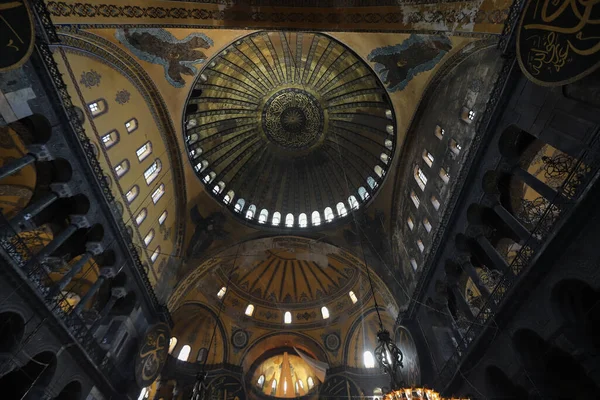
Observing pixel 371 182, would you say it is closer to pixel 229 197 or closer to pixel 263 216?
pixel 263 216

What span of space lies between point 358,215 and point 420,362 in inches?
303

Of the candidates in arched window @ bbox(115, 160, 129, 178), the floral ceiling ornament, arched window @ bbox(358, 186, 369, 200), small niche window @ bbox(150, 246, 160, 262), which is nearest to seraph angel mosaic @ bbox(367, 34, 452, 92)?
arched window @ bbox(358, 186, 369, 200)

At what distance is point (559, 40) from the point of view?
562cm

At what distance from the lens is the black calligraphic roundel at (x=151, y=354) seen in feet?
33.5

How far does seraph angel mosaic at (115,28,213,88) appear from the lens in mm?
10055

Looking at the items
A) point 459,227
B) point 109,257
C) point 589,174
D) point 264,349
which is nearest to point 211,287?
point 264,349

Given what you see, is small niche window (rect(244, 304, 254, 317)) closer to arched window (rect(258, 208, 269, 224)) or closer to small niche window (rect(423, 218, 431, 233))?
arched window (rect(258, 208, 269, 224))

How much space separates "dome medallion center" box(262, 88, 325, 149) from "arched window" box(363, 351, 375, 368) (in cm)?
1290

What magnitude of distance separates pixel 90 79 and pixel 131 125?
6.91 ft

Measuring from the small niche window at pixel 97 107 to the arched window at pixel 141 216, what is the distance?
386 cm

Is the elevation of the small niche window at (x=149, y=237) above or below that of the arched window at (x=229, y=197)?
below

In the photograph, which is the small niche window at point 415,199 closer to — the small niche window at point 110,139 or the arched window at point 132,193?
the arched window at point 132,193

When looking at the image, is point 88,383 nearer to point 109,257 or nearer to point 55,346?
point 55,346

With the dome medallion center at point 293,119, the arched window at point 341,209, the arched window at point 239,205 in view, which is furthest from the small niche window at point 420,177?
the arched window at point 239,205
